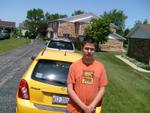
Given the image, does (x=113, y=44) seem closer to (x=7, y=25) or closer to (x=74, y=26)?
(x=74, y=26)

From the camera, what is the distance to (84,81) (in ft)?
19.5

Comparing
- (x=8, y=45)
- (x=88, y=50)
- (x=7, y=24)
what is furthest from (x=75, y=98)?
(x=7, y=24)

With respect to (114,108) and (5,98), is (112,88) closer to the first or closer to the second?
(114,108)

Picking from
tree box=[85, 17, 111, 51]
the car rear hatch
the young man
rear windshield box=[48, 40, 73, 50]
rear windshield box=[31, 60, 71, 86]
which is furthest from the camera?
tree box=[85, 17, 111, 51]

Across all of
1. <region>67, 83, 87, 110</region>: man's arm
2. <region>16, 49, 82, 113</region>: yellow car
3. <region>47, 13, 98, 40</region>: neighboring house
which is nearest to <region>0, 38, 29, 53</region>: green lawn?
<region>47, 13, 98, 40</region>: neighboring house

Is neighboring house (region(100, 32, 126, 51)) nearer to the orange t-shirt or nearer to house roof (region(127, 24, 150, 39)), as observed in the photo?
house roof (region(127, 24, 150, 39))

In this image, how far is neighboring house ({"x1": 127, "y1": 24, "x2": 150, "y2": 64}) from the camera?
42250 millimetres

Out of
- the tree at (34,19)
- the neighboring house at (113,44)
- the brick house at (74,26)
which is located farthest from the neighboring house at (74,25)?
the tree at (34,19)

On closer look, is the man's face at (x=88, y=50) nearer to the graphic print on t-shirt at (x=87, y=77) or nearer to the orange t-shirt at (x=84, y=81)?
the orange t-shirt at (x=84, y=81)

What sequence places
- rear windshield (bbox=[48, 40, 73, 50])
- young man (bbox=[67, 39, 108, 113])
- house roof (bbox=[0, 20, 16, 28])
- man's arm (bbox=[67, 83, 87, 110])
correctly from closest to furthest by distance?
man's arm (bbox=[67, 83, 87, 110]) < young man (bbox=[67, 39, 108, 113]) < rear windshield (bbox=[48, 40, 73, 50]) < house roof (bbox=[0, 20, 16, 28])

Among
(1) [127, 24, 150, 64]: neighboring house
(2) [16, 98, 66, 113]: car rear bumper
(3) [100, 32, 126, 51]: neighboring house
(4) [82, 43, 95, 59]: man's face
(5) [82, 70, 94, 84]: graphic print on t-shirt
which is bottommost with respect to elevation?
(3) [100, 32, 126, 51]: neighboring house

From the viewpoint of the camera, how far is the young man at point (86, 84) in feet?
19.4

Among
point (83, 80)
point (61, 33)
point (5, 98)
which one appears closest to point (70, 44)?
point (5, 98)

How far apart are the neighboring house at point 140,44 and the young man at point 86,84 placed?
34468 millimetres
